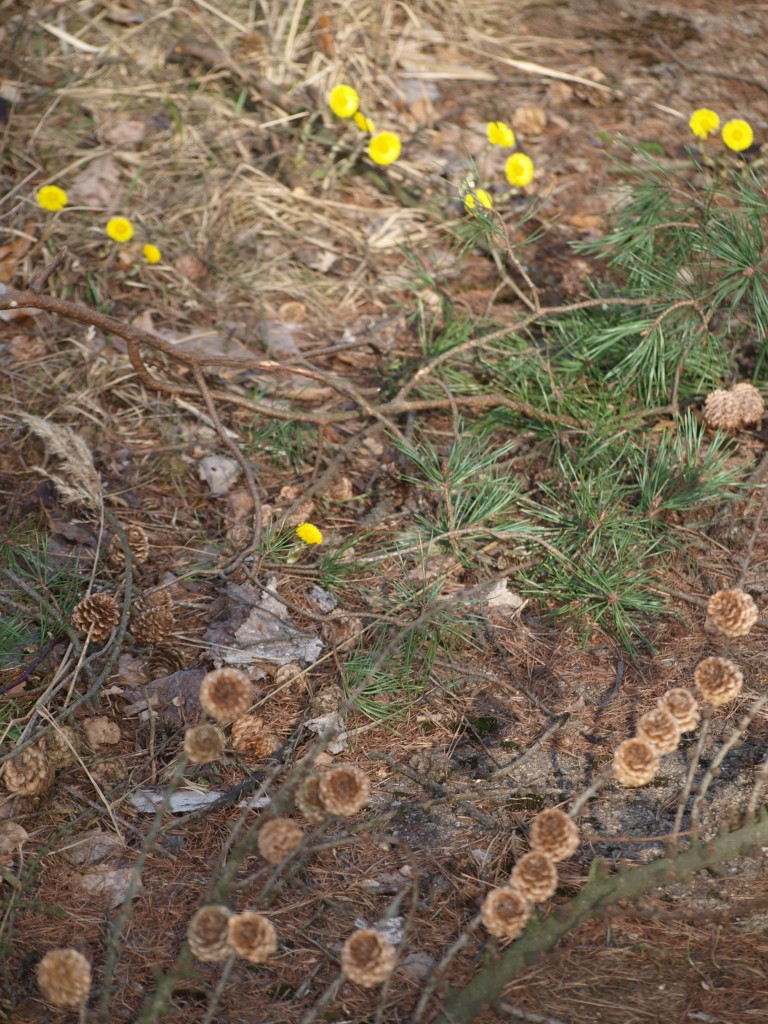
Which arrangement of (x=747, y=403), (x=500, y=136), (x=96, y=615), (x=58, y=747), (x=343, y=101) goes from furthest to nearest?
(x=343, y=101), (x=500, y=136), (x=747, y=403), (x=96, y=615), (x=58, y=747)

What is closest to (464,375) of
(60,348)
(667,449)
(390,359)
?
(390,359)

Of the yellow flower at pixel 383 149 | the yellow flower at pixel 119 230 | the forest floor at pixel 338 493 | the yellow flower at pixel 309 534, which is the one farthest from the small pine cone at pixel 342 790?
the yellow flower at pixel 383 149

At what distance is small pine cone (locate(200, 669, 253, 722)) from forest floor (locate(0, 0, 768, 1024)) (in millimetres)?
302

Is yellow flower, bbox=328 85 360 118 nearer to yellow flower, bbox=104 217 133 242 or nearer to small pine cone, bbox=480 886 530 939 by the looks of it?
yellow flower, bbox=104 217 133 242

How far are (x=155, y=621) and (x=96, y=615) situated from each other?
16 centimetres

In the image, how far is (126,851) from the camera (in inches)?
75.2

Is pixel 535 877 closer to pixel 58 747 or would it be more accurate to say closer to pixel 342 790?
pixel 342 790

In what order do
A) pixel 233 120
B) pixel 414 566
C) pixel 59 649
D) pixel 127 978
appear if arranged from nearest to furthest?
pixel 127 978, pixel 59 649, pixel 414 566, pixel 233 120

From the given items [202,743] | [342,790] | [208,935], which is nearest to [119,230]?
[202,743]

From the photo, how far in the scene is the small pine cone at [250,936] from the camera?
55.7 inches

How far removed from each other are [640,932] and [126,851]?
1025 mm

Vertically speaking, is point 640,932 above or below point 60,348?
above

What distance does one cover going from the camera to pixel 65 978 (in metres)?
1.39

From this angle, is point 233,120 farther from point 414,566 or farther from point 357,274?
point 414,566
